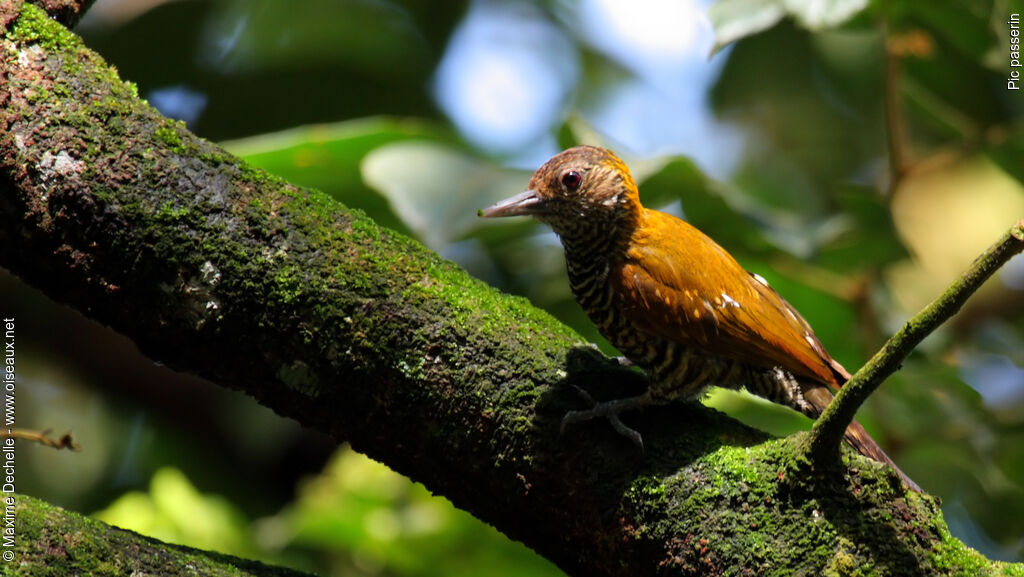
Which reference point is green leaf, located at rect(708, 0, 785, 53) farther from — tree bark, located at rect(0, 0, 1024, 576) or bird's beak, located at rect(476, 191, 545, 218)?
tree bark, located at rect(0, 0, 1024, 576)

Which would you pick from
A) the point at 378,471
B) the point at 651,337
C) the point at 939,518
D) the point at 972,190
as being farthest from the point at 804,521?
the point at 972,190

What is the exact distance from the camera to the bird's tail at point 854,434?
2596 millimetres

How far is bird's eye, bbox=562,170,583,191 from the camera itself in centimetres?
296

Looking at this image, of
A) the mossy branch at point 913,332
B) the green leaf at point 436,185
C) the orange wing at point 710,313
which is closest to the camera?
the mossy branch at point 913,332

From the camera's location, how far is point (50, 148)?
2.06 metres

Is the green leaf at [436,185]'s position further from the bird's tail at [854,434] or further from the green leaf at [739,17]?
the bird's tail at [854,434]

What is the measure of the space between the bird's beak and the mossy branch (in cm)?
129

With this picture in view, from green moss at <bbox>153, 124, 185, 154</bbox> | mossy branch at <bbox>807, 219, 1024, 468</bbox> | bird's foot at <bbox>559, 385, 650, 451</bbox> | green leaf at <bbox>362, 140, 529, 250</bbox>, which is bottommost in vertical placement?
green leaf at <bbox>362, 140, 529, 250</bbox>

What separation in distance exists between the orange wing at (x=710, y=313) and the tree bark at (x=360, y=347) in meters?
0.53

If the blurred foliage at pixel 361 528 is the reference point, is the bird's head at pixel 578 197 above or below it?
above

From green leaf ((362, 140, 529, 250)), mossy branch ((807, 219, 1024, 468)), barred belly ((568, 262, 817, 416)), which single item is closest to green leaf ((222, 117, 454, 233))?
green leaf ((362, 140, 529, 250))

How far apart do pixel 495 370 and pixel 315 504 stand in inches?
74.0

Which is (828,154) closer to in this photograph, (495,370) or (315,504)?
(315,504)

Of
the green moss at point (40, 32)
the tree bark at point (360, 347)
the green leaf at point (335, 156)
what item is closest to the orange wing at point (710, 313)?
the tree bark at point (360, 347)
